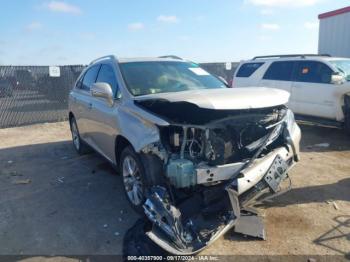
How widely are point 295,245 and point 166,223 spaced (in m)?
1.39

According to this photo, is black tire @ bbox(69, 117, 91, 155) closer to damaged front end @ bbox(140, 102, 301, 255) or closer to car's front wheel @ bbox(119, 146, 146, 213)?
car's front wheel @ bbox(119, 146, 146, 213)

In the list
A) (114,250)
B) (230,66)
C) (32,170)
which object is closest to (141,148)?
(114,250)

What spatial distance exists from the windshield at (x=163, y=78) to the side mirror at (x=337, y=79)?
3.75 metres

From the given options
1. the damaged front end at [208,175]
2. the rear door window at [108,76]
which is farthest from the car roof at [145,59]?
the damaged front end at [208,175]

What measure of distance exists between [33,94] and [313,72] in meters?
9.47

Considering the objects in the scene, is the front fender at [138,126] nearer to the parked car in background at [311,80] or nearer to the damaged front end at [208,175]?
the damaged front end at [208,175]

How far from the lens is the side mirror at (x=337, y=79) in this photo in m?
7.71

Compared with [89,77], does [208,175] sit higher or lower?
lower

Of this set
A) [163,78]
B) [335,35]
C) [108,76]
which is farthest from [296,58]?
[335,35]

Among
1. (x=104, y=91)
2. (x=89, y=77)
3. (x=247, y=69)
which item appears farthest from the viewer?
(x=247, y=69)

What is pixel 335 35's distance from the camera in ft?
53.0

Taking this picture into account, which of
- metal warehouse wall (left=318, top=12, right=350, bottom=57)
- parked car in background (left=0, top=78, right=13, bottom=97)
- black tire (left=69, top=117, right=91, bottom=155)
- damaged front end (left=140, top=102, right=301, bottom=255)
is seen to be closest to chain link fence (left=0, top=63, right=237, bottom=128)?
parked car in background (left=0, top=78, right=13, bottom=97)

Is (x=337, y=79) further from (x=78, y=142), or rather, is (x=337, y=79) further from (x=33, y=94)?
(x=33, y=94)

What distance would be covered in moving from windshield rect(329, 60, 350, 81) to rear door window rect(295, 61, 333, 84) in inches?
7.0
